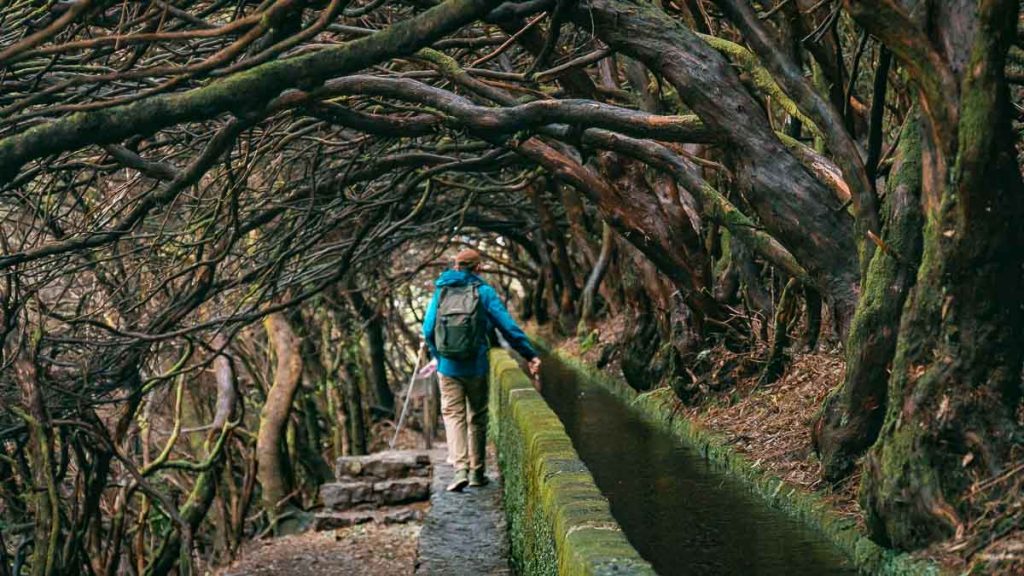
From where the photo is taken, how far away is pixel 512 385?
12.9 meters

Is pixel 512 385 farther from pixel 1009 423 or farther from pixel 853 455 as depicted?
pixel 1009 423

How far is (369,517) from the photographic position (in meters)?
13.8

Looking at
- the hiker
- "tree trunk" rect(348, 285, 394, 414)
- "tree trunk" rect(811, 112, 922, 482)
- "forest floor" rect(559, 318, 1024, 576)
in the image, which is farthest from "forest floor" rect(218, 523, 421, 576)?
"tree trunk" rect(348, 285, 394, 414)

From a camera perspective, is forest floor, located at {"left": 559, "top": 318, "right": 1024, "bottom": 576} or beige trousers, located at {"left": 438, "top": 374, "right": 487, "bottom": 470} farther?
beige trousers, located at {"left": 438, "top": 374, "right": 487, "bottom": 470}

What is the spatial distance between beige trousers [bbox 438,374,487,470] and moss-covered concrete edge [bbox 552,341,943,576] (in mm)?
1939

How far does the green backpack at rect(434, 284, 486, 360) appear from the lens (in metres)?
10.8

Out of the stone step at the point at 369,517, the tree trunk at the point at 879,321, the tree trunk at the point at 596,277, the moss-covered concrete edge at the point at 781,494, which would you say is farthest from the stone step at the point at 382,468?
the tree trunk at the point at 879,321

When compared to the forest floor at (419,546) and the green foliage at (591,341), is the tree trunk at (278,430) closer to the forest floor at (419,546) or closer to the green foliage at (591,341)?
the forest floor at (419,546)

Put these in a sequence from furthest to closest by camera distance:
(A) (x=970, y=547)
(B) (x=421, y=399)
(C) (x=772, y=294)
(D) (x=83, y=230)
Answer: (B) (x=421, y=399), (C) (x=772, y=294), (D) (x=83, y=230), (A) (x=970, y=547)

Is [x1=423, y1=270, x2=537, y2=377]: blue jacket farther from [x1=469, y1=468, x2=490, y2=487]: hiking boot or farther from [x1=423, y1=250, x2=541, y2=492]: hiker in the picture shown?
[x1=469, y1=468, x2=490, y2=487]: hiking boot

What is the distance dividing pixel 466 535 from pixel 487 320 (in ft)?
6.24

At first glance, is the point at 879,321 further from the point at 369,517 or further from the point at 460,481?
the point at 369,517

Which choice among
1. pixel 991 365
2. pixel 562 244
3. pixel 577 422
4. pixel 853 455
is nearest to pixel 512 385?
pixel 577 422

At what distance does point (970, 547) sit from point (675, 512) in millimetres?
3482
